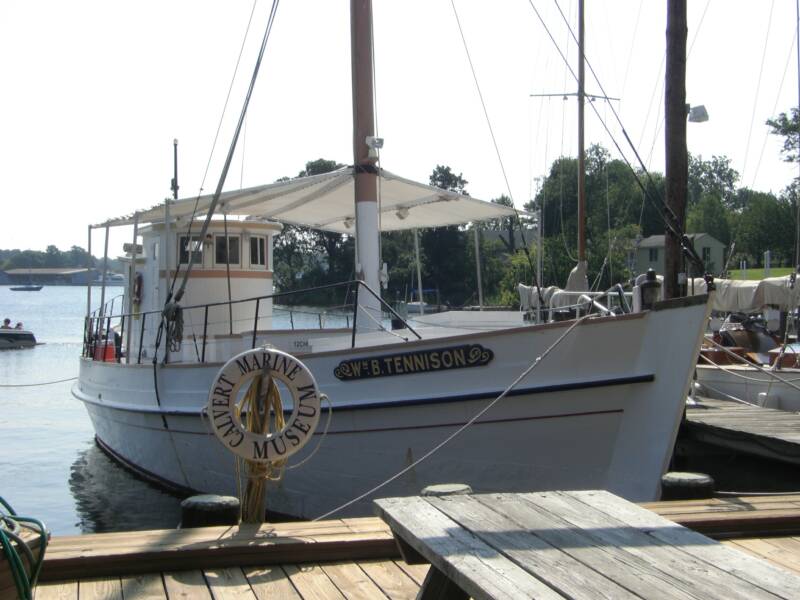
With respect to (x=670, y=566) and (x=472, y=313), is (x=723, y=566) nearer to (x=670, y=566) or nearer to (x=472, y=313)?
(x=670, y=566)

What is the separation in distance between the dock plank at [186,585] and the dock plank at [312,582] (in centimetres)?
41

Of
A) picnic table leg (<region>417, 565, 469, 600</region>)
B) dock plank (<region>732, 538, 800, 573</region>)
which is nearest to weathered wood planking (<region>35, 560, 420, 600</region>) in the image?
picnic table leg (<region>417, 565, 469, 600</region>)

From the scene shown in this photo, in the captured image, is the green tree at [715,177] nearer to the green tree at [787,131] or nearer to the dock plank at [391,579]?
the green tree at [787,131]

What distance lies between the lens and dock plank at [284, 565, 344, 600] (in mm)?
4133

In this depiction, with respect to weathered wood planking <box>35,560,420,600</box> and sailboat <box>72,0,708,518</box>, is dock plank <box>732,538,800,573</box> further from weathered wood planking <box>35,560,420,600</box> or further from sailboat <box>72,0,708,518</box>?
sailboat <box>72,0,708,518</box>

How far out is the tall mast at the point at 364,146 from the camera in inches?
419

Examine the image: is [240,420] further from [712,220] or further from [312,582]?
[712,220]

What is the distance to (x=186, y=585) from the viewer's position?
13.9ft

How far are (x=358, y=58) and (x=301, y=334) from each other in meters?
3.51

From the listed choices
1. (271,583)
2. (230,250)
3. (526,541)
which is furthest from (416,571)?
(230,250)

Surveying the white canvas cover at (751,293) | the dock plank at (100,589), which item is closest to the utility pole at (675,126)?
the dock plank at (100,589)

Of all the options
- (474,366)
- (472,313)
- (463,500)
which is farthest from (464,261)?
(463,500)

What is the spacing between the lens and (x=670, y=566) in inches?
114

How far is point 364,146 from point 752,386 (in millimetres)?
7286
